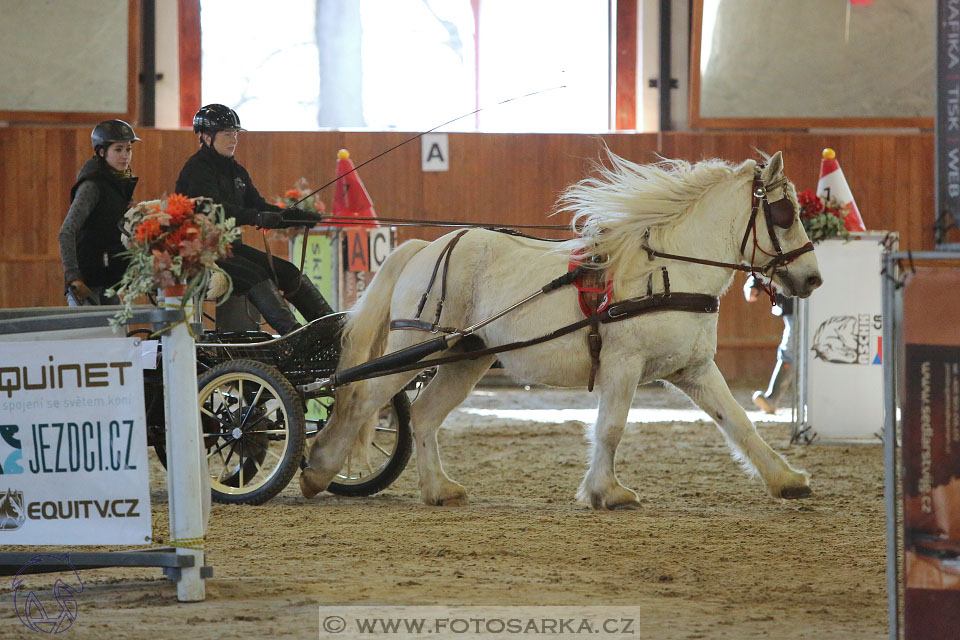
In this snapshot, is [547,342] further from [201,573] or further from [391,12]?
[391,12]

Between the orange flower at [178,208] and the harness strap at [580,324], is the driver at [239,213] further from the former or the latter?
the orange flower at [178,208]

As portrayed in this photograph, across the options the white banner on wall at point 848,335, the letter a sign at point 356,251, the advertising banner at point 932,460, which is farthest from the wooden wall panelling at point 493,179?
the advertising banner at point 932,460

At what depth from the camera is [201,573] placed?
364 cm

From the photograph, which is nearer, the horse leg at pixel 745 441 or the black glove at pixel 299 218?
the horse leg at pixel 745 441

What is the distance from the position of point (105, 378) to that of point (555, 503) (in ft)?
9.20

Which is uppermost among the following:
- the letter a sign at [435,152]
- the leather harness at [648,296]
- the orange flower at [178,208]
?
the letter a sign at [435,152]

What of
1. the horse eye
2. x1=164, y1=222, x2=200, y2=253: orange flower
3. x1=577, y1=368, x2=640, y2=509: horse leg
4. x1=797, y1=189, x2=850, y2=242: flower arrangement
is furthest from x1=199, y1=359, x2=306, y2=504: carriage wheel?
x1=797, y1=189, x2=850, y2=242: flower arrangement

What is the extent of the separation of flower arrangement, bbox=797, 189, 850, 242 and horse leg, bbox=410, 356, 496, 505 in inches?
128

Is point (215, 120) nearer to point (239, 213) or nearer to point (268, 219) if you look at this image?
point (239, 213)

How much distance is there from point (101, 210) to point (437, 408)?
2174 mm

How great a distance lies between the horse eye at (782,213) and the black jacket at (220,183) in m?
2.61

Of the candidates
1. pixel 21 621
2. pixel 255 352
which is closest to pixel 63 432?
pixel 21 621

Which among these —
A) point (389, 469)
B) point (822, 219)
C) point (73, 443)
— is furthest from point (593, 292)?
point (822, 219)

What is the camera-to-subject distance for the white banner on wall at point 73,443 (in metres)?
3.59
